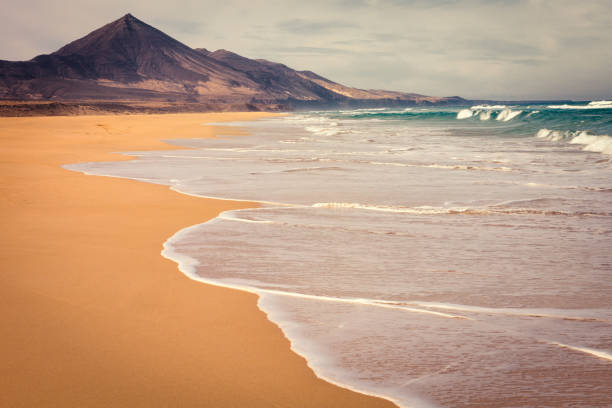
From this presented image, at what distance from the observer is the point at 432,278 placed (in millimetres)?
3352

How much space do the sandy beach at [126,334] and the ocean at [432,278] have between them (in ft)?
0.56

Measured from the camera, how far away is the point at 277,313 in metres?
2.78

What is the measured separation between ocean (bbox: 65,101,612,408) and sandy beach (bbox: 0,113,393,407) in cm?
17

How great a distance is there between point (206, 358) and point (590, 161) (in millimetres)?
11130

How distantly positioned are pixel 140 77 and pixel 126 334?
154 meters

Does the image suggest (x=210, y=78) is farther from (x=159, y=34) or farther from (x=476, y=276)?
(x=476, y=276)

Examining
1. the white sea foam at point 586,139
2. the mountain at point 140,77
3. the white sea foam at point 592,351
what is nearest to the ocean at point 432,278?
the white sea foam at point 592,351

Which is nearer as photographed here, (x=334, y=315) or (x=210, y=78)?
(x=334, y=315)

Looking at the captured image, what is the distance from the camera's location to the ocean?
2.15 meters

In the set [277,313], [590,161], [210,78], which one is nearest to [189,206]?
[277,313]

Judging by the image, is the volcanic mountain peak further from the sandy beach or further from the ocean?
the sandy beach

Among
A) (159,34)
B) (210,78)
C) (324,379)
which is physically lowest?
(324,379)

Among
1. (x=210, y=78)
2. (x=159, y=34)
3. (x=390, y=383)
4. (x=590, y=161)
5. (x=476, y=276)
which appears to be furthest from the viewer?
(x=159, y=34)

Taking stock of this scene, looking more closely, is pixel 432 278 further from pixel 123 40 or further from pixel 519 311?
pixel 123 40
